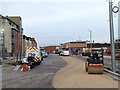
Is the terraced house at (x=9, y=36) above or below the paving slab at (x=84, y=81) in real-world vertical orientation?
above

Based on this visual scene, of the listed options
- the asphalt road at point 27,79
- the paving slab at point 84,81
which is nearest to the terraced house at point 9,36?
the asphalt road at point 27,79

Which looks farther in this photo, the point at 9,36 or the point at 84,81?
the point at 9,36

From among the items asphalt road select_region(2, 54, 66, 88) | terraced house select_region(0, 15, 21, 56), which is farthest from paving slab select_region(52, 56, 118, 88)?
terraced house select_region(0, 15, 21, 56)

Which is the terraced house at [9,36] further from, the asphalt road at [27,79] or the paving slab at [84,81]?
the paving slab at [84,81]

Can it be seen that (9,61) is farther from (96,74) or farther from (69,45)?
(69,45)

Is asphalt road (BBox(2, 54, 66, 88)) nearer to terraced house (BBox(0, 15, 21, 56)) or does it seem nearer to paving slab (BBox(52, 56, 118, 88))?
paving slab (BBox(52, 56, 118, 88))

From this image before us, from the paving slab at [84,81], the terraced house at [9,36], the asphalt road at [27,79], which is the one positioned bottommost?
the asphalt road at [27,79]

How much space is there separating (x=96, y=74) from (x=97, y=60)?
1134 mm

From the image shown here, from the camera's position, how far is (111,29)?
13.5 metres

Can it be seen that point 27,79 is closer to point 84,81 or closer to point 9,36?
point 84,81

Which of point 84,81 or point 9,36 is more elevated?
point 9,36

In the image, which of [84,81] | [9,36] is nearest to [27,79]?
[84,81]

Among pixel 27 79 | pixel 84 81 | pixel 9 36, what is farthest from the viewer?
pixel 9 36

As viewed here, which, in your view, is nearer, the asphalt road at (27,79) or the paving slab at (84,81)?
the paving slab at (84,81)
